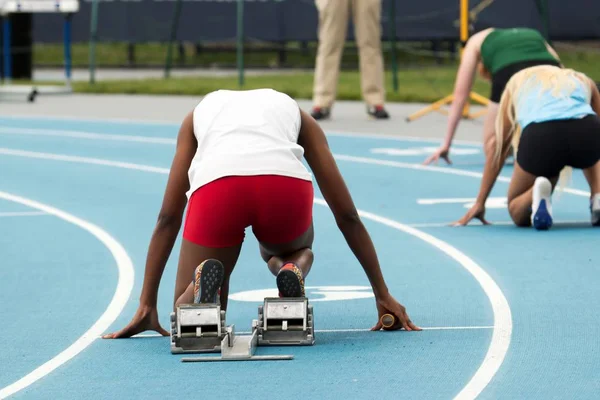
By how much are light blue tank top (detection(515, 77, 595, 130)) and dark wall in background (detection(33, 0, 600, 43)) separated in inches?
412

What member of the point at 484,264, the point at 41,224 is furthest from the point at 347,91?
the point at 484,264

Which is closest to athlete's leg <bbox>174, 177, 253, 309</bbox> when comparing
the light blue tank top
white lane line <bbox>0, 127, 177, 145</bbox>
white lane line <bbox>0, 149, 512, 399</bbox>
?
white lane line <bbox>0, 149, 512, 399</bbox>

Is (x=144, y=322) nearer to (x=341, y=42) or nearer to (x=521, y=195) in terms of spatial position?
(x=521, y=195)

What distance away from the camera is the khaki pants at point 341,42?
684 inches

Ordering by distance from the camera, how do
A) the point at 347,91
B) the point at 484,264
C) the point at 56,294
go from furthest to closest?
1. the point at 347,91
2. the point at 484,264
3. the point at 56,294

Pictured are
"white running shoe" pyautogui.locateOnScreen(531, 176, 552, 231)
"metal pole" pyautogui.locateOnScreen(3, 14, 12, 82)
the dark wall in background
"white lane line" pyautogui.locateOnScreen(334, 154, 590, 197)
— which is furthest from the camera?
"metal pole" pyautogui.locateOnScreen(3, 14, 12, 82)

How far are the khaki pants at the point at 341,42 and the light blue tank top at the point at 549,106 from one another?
8.02 metres

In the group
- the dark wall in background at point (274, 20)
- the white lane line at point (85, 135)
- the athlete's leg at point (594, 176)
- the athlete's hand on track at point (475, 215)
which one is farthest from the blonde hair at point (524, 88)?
the dark wall in background at point (274, 20)

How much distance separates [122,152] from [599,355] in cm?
1024

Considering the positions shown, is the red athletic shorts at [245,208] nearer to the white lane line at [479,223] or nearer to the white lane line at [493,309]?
the white lane line at [493,309]

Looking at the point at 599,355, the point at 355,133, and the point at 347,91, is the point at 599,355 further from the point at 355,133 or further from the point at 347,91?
the point at 347,91

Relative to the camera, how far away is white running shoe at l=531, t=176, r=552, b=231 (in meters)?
9.17

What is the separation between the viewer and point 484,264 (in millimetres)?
8367

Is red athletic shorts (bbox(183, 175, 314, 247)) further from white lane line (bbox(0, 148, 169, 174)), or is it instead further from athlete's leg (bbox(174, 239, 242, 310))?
white lane line (bbox(0, 148, 169, 174))
